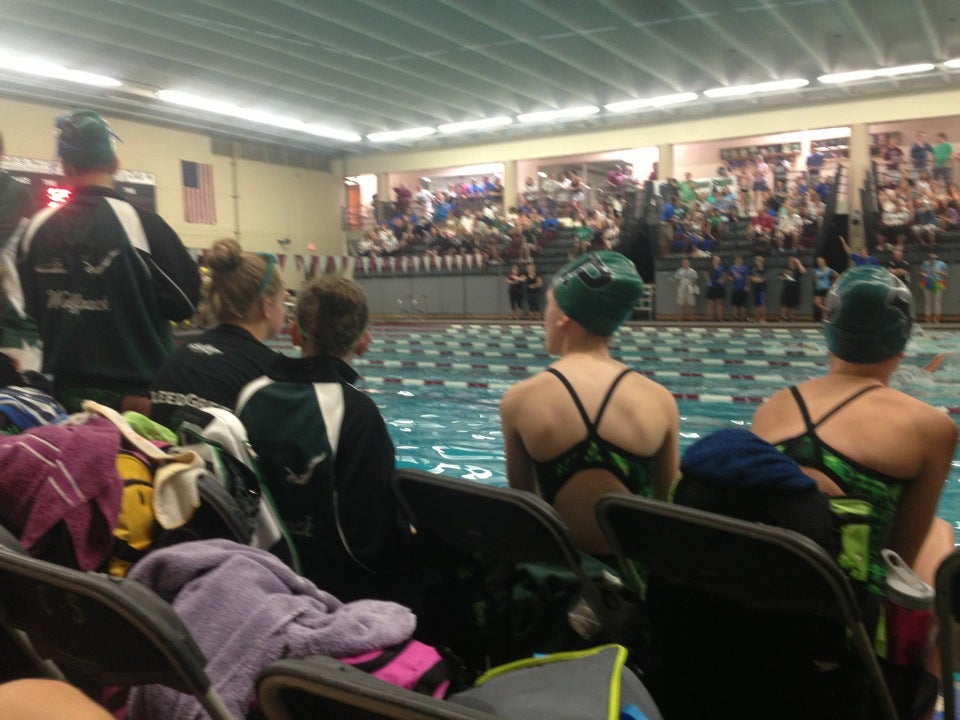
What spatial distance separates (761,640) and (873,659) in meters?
0.19

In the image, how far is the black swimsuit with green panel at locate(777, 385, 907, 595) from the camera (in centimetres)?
143

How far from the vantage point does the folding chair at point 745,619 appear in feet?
4.37

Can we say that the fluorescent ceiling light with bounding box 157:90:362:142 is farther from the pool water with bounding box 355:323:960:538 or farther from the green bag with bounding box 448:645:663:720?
the green bag with bounding box 448:645:663:720

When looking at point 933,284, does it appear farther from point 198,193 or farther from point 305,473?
point 198,193

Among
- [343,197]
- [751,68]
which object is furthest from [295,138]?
Answer: [751,68]

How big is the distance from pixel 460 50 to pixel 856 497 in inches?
487

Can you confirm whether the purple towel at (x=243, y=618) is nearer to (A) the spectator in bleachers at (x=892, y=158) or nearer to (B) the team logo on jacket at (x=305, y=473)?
(B) the team logo on jacket at (x=305, y=473)

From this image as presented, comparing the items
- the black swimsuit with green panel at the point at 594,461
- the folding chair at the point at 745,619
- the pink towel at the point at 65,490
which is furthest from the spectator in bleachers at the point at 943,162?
the pink towel at the point at 65,490

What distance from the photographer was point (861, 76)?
14.5 m

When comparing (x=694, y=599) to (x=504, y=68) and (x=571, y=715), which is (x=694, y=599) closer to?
(x=571, y=715)

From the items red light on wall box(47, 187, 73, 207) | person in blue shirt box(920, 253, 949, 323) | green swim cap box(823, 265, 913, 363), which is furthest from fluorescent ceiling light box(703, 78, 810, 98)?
green swim cap box(823, 265, 913, 363)

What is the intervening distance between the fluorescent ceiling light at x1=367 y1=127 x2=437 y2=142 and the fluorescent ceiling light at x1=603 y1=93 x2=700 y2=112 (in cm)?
478

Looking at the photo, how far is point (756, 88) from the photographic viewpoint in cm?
1535

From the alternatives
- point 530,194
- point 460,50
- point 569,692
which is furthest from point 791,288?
point 569,692
